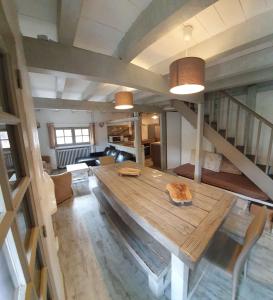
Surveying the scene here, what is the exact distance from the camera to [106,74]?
148 cm

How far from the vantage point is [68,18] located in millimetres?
956

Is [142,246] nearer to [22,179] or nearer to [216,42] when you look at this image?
[22,179]

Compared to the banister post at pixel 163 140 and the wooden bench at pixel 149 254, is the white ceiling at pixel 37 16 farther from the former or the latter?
the banister post at pixel 163 140

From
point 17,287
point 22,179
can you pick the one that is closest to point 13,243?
point 17,287

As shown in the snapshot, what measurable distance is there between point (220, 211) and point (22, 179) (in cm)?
153

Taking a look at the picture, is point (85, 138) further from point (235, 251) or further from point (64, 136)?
point (235, 251)

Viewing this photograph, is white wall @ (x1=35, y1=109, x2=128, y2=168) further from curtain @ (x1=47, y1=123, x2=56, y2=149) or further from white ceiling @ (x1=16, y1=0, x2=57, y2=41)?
white ceiling @ (x1=16, y1=0, x2=57, y2=41)

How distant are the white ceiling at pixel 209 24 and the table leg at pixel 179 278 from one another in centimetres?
191

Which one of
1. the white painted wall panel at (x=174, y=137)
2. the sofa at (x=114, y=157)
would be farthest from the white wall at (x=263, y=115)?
the sofa at (x=114, y=157)

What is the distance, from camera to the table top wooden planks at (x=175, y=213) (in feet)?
3.27

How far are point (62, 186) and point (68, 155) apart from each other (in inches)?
133

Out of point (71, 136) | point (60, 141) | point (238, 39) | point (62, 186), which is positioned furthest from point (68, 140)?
point (238, 39)

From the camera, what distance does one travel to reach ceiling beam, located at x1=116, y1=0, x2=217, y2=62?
854 mm

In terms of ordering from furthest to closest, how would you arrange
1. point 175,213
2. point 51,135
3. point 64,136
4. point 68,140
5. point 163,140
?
1. point 68,140
2. point 64,136
3. point 51,135
4. point 163,140
5. point 175,213
